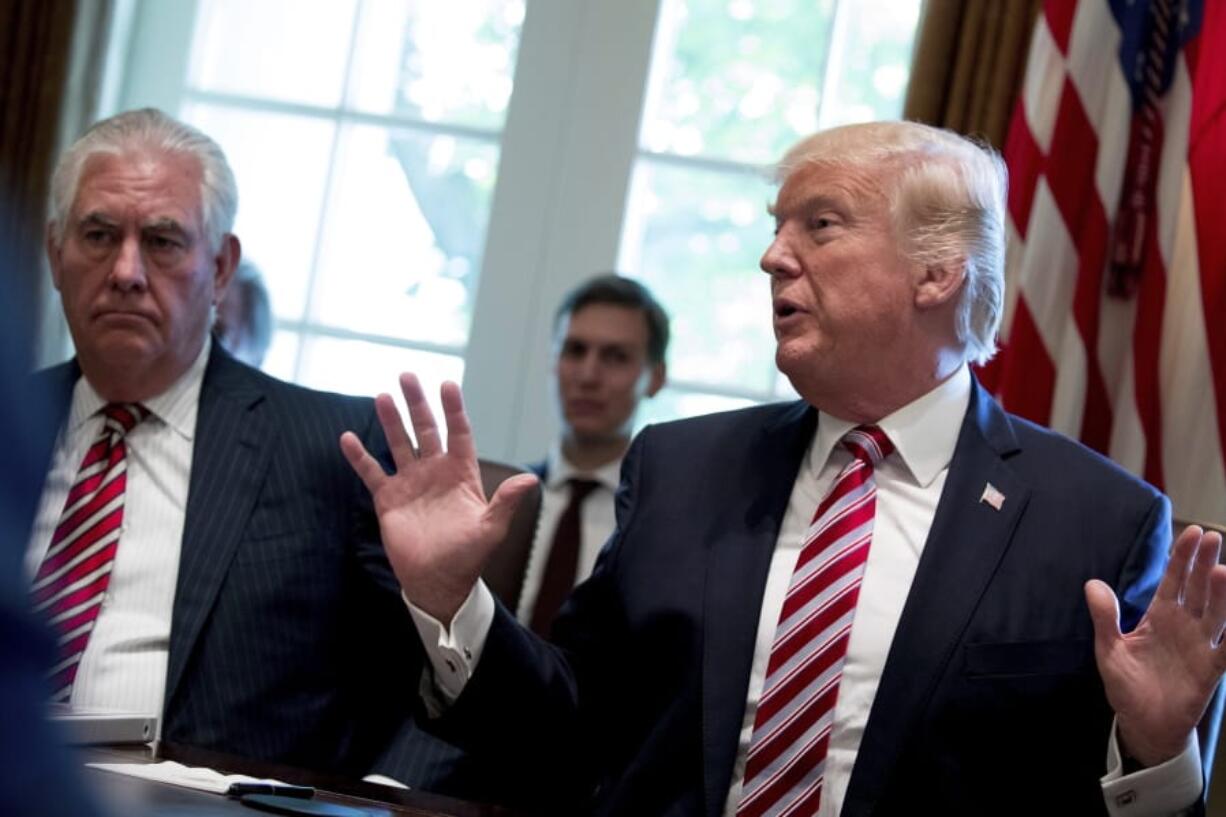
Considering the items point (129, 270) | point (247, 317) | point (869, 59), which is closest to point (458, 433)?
point (129, 270)

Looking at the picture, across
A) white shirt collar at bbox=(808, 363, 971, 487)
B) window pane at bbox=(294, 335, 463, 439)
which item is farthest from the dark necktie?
white shirt collar at bbox=(808, 363, 971, 487)

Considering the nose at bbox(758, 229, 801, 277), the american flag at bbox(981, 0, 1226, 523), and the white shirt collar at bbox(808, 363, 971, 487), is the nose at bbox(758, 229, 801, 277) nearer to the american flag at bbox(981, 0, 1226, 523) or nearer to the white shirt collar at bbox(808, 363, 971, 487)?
the white shirt collar at bbox(808, 363, 971, 487)

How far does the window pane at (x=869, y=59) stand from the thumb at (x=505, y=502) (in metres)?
2.36

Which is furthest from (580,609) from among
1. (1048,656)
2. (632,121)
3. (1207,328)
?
(632,121)

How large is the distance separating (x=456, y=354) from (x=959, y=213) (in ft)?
7.06

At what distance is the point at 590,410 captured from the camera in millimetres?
3510

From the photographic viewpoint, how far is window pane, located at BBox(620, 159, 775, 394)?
4113 millimetres

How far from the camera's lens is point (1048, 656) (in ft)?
6.42

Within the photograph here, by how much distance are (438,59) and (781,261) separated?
2281 mm

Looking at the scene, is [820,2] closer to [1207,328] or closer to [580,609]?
[1207,328]

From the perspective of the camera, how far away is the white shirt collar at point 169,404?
250cm

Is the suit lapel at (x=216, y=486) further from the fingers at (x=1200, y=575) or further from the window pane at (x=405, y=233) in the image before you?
the window pane at (x=405, y=233)

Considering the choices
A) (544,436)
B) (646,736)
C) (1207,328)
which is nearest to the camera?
(646,736)

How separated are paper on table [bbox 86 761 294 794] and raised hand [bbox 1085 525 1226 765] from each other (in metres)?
0.93
